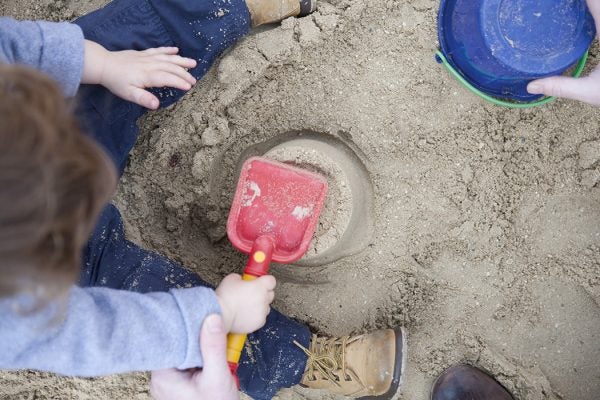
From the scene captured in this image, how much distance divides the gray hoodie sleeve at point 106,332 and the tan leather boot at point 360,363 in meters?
0.36

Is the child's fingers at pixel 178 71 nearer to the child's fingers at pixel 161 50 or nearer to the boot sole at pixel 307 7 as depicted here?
the child's fingers at pixel 161 50

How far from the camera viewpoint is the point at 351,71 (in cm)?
140

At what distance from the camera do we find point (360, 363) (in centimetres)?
139

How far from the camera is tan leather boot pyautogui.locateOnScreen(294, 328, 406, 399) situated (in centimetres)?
137

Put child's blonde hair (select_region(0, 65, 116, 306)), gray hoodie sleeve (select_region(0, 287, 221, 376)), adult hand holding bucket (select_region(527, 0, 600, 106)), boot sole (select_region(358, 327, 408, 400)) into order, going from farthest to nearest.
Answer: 1. boot sole (select_region(358, 327, 408, 400))
2. adult hand holding bucket (select_region(527, 0, 600, 106))
3. gray hoodie sleeve (select_region(0, 287, 221, 376))
4. child's blonde hair (select_region(0, 65, 116, 306))

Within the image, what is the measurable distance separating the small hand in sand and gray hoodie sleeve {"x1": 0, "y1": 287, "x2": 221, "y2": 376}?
23mm

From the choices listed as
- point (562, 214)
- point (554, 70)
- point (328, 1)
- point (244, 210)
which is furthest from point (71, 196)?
point (562, 214)

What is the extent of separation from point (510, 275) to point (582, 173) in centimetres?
29

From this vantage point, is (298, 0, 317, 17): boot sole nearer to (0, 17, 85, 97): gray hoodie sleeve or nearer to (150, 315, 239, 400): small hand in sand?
(0, 17, 85, 97): gray hoodie sleeve

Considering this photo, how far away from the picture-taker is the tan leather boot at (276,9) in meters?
1.38

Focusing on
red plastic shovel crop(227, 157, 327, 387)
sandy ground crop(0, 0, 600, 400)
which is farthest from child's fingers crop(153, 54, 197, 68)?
red plastic shovel crop(227, 157, 327, 387)

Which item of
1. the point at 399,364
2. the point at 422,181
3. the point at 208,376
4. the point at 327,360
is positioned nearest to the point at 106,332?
the point at 208,376

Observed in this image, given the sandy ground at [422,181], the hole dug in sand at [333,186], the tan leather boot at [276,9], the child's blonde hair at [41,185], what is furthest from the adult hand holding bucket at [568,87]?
the child's blonde hair at [41,185]

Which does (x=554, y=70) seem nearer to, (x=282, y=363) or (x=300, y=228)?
(x=300, y=228)
